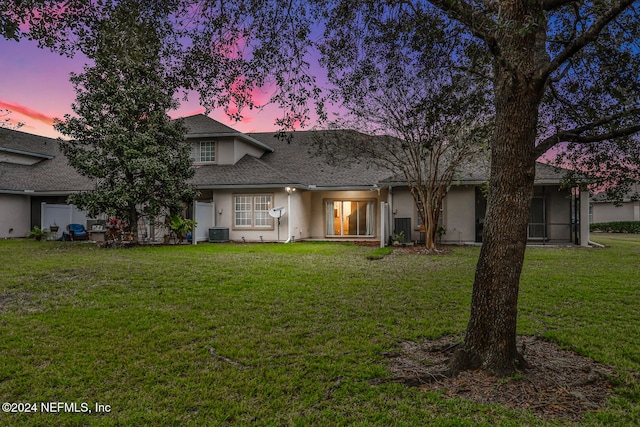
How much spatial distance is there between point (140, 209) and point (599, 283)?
15.7 m

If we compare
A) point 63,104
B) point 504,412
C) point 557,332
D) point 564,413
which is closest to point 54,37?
point 504,412

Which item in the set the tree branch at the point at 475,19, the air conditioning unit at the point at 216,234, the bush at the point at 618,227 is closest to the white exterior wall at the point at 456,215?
the air conditioning unit at the point at 216,234

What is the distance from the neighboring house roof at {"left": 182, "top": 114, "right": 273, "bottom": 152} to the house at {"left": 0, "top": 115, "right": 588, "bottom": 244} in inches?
1.9

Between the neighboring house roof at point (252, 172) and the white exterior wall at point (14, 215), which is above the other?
the neighboring house roof at point (252, 172)

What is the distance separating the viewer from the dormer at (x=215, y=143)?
18562 millimetres

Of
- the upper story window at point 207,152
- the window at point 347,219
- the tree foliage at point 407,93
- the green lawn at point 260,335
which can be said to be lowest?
the green lawn at point 260,335

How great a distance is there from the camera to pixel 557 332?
4.84 metres

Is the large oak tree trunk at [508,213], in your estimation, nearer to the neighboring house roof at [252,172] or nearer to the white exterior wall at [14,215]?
the neighboring house roof at [252,172]

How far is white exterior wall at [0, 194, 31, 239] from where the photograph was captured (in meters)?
18.5

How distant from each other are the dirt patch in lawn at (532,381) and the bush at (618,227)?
31.2 meters

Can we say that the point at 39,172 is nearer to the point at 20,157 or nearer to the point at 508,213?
the point at 20,157

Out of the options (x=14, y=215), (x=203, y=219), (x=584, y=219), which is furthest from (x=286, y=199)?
(x=14, y=215)

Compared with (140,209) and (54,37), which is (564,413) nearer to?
(54,37)

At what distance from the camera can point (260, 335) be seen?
15.3 ft
